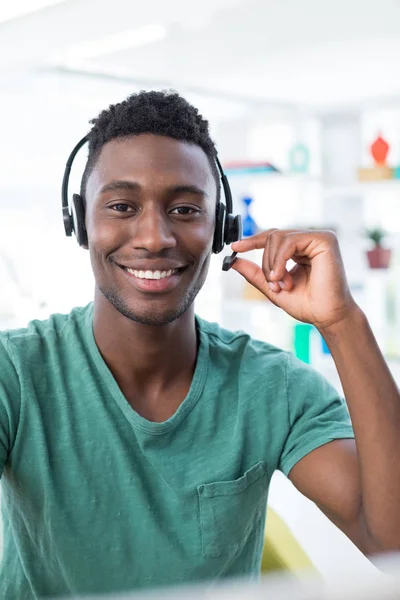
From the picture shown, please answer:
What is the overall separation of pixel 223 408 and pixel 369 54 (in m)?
1.74

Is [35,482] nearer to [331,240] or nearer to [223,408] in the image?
[223,408]

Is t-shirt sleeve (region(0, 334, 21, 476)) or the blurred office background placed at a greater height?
the blurred office background

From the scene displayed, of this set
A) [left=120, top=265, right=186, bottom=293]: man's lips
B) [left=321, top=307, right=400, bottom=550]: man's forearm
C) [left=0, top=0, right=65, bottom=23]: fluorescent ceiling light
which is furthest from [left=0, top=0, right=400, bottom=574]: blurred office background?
[left=120, top=265, right=186, bottom=293]: man's lips

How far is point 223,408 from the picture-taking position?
3.62ft

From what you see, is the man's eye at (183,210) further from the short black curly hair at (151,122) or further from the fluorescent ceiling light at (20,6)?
the fluorescent ceiling light at (20,6)

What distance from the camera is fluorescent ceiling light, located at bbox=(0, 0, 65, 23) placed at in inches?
79.6

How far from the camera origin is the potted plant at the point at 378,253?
3.05 meters

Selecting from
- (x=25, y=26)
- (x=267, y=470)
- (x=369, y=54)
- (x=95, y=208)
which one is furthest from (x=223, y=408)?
(x=369, y=54)

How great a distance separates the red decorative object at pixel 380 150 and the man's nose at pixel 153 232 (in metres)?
2.30

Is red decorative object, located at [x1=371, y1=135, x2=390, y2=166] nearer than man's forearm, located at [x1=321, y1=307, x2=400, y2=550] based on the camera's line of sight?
No

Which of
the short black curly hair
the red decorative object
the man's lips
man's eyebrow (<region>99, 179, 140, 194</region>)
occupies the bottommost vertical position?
the man's lips

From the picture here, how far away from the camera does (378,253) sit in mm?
3053

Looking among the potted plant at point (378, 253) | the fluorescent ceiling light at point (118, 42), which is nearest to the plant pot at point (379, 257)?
the potted plant at point (378, 253)

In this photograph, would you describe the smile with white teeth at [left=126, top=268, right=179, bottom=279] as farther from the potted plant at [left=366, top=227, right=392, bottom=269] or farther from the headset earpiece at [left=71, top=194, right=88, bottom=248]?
the potted plant at [left=366, top=227, right=392, bottom=269]
